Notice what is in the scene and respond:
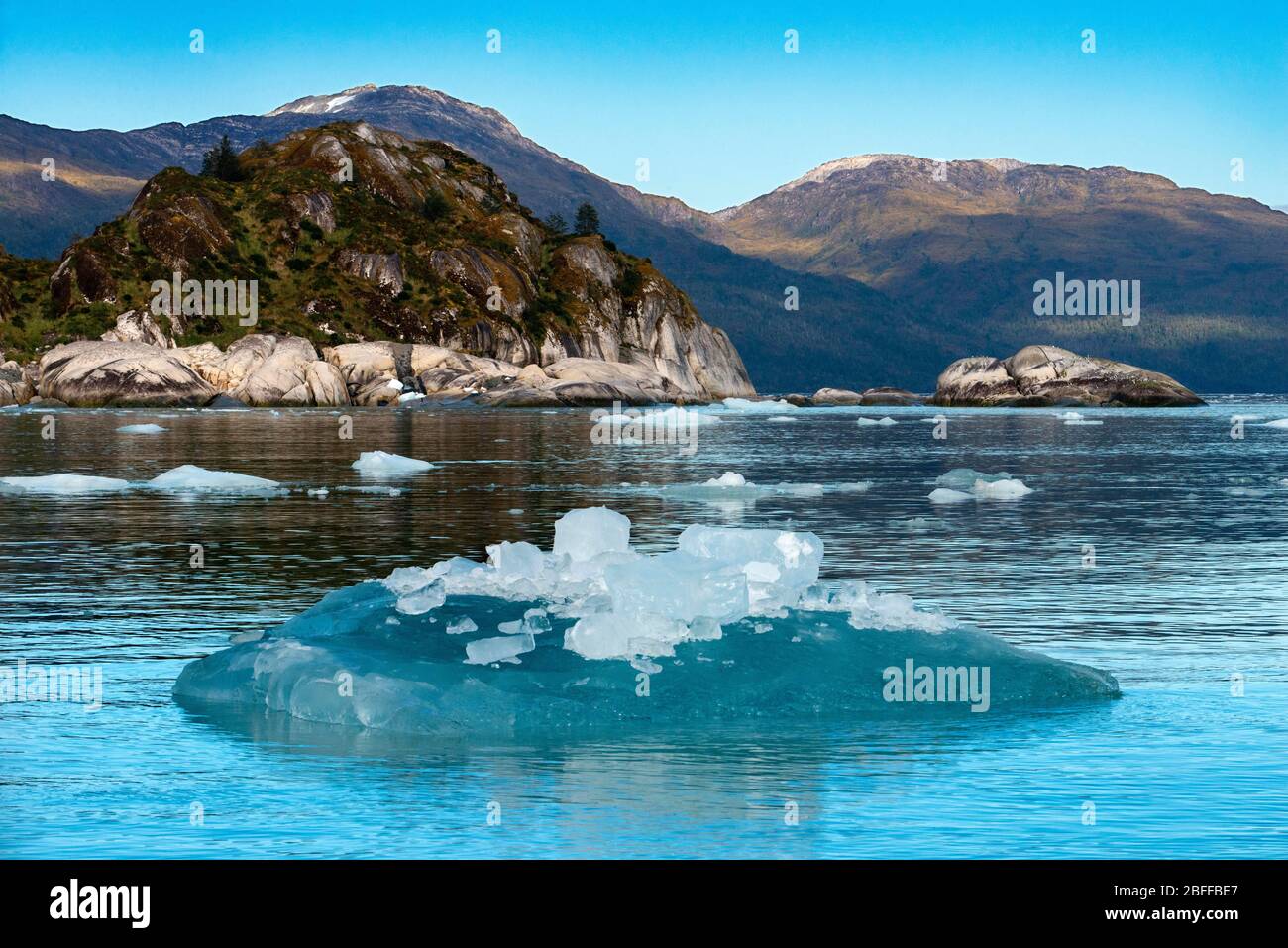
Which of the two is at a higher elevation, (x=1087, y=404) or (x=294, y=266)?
(x=294, y=266)

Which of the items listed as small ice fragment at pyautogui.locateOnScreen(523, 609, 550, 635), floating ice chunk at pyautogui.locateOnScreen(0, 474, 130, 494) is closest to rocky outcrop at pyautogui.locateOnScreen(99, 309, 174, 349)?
floating ice chunk at pyautogui.locateOnScreen(0, 474, 130, 494)

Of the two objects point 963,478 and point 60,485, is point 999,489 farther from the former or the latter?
point 60,485

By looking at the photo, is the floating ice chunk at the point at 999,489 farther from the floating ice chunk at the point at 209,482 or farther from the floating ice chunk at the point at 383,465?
the floating ice chunk at the point at 209,482

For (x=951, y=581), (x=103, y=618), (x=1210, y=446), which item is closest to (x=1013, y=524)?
(x=951, y=581)

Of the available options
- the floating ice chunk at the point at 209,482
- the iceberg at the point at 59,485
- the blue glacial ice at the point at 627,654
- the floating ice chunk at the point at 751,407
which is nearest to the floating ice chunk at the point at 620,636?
the blue glacial ice at the point at 627,654

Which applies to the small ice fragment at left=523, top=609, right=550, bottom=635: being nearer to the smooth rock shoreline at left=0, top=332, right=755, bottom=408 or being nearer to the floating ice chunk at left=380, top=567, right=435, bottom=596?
the floating ice chunk at left=380, top=567, right=435, bottom=596

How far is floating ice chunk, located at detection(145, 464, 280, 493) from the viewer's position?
141 feet

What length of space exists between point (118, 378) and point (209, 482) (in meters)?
96.6

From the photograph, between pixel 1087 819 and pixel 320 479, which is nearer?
pixel 1087 819

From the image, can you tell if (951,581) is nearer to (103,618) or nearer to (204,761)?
(103,618)

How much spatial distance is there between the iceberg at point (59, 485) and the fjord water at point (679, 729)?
1688 millimetres

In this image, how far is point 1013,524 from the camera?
116 ft

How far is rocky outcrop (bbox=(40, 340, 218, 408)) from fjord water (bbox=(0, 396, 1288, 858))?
313 ft
